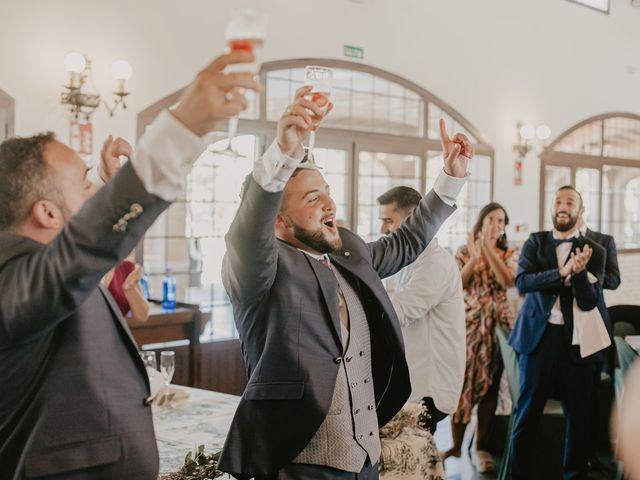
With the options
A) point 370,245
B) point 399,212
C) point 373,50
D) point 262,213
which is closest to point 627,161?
point 373,50

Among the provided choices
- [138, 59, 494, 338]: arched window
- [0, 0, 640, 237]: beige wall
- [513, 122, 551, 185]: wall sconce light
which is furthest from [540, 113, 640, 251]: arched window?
[138, 59, 494, 338]: arched window

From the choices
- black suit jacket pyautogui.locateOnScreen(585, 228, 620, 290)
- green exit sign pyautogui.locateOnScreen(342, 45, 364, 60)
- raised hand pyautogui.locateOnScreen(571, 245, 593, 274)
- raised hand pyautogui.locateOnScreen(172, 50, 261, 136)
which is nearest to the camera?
raised hand pyautogui.locateOnScreen(172, 50, 261, 136)

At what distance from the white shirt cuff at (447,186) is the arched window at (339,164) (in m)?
3.47

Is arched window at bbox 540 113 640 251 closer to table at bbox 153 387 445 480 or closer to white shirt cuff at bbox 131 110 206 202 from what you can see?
table at bbox 153 387 445 480

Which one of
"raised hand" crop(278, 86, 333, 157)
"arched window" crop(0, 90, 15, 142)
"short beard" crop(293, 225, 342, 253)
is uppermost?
"arched window" crop(0, 90, 15, 142)

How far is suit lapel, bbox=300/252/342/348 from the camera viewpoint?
6.82ft

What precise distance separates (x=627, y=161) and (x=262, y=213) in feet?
34.1

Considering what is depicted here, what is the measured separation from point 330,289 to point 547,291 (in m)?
2.75

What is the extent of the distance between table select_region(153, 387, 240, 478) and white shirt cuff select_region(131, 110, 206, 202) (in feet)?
4.09

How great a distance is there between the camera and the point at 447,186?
2543 mm

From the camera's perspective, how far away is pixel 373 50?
7.56 meters

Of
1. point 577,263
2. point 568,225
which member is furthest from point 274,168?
point 568,225

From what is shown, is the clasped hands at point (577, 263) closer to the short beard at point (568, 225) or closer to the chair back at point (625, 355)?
the short beard at point (568, 225)

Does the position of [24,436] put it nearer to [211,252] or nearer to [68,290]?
[68,290]
